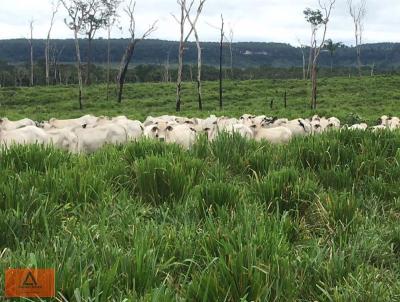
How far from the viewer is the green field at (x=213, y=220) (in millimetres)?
2764

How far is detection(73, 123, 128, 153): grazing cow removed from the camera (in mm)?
10695

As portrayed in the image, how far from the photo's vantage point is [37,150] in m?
5.29

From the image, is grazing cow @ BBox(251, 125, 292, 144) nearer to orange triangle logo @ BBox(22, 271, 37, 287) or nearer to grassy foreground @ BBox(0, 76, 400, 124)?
orange triangle logo @ BBox(22, 271, 37, 287)

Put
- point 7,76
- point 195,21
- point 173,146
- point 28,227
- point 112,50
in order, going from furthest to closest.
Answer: point 112,50 < point 7,76 < point 195,21 < point 173,146 < point 28,227

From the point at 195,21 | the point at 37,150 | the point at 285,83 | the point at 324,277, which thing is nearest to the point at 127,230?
the point at 324,277

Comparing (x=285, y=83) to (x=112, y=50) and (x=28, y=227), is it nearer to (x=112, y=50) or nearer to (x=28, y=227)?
(x=28, y=227)

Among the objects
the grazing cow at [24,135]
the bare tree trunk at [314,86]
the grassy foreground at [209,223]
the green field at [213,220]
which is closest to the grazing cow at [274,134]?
the grazing cow at [24,135]

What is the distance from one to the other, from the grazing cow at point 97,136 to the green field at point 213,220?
4.87 meters

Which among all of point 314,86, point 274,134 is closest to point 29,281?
point 274,134

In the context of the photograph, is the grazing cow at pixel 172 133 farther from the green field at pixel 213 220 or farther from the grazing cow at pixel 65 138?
the green field at pixel 213 220

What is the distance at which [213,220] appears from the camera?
147 inches

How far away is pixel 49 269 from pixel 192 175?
7.72 ft

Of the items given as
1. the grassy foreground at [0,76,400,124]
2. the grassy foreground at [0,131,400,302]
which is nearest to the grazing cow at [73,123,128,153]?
the grassy foreground at [0,131,400,302]

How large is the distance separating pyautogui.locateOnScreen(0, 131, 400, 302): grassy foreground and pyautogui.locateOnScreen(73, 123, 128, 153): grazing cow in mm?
5079
